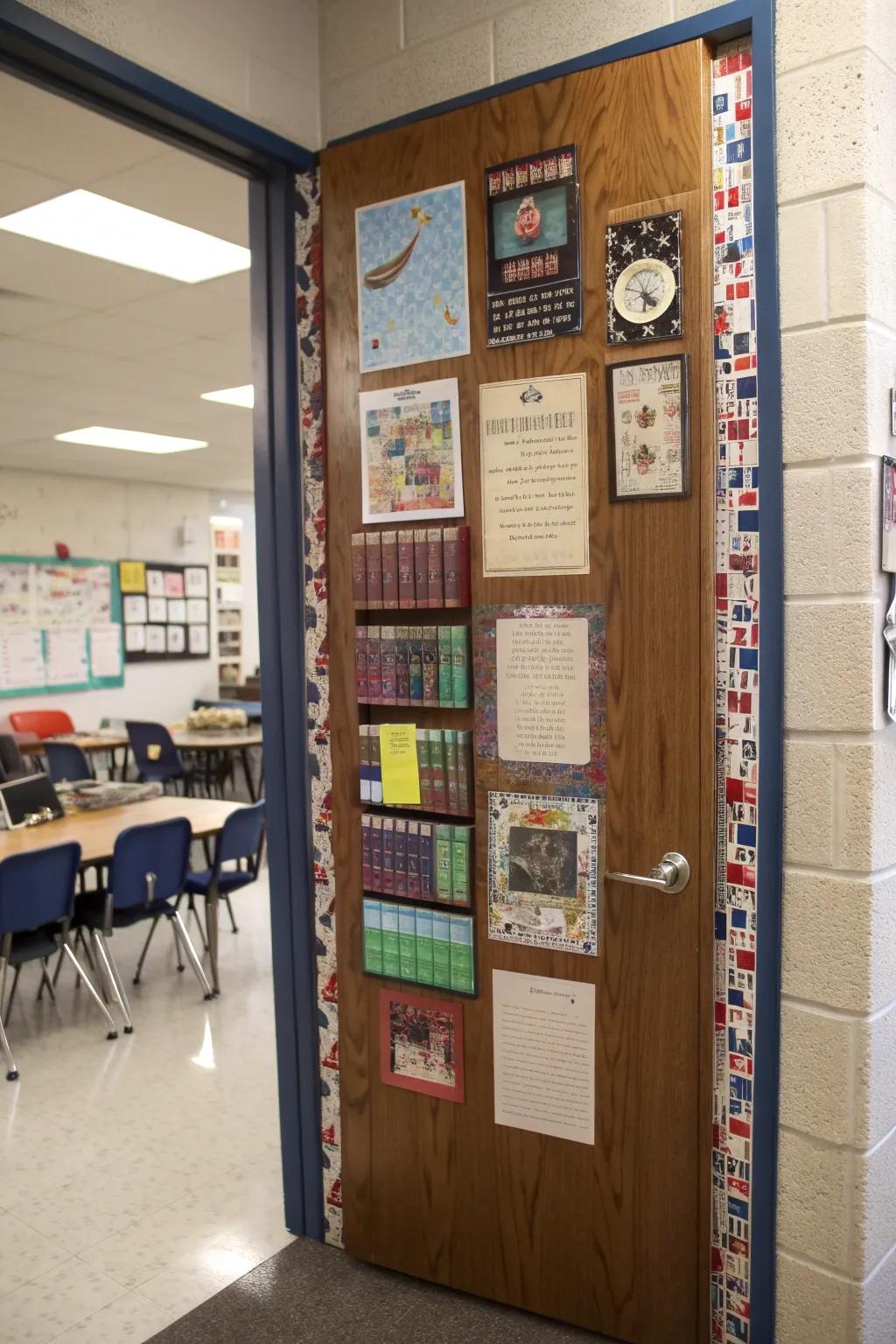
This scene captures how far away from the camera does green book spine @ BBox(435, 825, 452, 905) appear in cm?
217

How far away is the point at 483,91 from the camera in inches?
81.4

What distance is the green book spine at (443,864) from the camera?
2.17 meters

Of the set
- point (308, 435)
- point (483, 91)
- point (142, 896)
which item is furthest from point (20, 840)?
point (483, 91)

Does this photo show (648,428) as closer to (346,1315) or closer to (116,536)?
(346,1315)

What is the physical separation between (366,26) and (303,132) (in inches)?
10.2

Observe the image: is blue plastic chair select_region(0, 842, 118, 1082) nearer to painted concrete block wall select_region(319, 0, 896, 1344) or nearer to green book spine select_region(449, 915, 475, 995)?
green book spine select_region(449, 915, 475, 995)

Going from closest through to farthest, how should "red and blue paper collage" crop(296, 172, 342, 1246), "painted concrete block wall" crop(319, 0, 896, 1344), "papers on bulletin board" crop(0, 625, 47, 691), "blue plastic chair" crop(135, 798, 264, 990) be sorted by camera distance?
"painted concrete block wall" crop(319, 0, 896, 1344)
"red and blue paper collage" crop(296, 172, 342, 1246)
"blue plastic chair" crop(135, 798, 264, 990)
"papers on bulletin board" crop(0, 625, 47, 691)

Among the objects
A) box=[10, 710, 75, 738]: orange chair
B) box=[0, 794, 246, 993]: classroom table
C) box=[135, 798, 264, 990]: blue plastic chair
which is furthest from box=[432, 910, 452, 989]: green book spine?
box=[10, 710, 75, 738]: orange chair

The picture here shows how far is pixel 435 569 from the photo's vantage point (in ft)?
7.04

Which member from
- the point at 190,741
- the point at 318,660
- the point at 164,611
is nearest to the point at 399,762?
the point at 318,660

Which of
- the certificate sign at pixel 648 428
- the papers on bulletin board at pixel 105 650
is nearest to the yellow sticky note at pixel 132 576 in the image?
the papers on bulletin board at pixel 105 650

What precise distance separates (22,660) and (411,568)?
24.3 ft

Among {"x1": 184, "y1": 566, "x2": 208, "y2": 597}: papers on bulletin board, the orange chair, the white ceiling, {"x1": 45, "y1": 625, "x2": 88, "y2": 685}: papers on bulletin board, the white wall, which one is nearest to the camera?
the white ceiling

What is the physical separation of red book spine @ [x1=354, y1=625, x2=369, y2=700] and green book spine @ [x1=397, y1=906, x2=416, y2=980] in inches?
19.0
